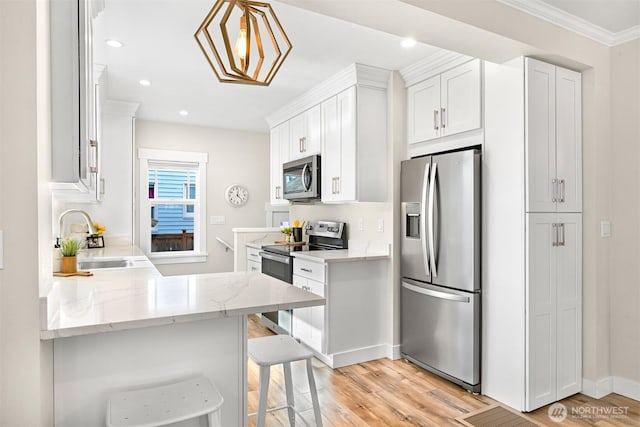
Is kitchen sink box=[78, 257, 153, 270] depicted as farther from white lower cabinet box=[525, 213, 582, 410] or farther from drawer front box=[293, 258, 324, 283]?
white lower cabinet box=[525, 213, 582, 410]

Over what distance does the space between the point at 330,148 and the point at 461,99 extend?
125cm

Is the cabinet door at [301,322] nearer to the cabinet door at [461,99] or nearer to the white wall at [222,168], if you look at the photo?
the cabinet door at [461,99]

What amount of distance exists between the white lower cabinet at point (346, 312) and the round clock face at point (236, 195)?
2561mm

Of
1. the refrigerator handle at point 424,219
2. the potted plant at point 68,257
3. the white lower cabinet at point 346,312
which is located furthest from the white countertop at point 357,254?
the potted plant at point 68,257

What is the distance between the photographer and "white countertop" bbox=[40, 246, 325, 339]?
127cm

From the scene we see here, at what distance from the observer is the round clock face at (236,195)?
575cm

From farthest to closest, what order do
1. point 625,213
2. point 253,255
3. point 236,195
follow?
point 236,195
point 253,255
point 625,213

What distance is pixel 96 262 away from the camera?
3.24 metres

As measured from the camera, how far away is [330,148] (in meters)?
3.70

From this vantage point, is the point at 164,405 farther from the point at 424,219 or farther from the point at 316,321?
the point at 424,219

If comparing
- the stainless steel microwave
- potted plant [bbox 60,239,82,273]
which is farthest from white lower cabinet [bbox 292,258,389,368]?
potted plant [bbox 60,239,82,273]

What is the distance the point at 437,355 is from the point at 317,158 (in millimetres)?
2063

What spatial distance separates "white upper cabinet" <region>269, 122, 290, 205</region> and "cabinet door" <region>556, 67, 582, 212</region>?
8.93ft

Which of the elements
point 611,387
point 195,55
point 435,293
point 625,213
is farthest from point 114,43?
point 611,387
